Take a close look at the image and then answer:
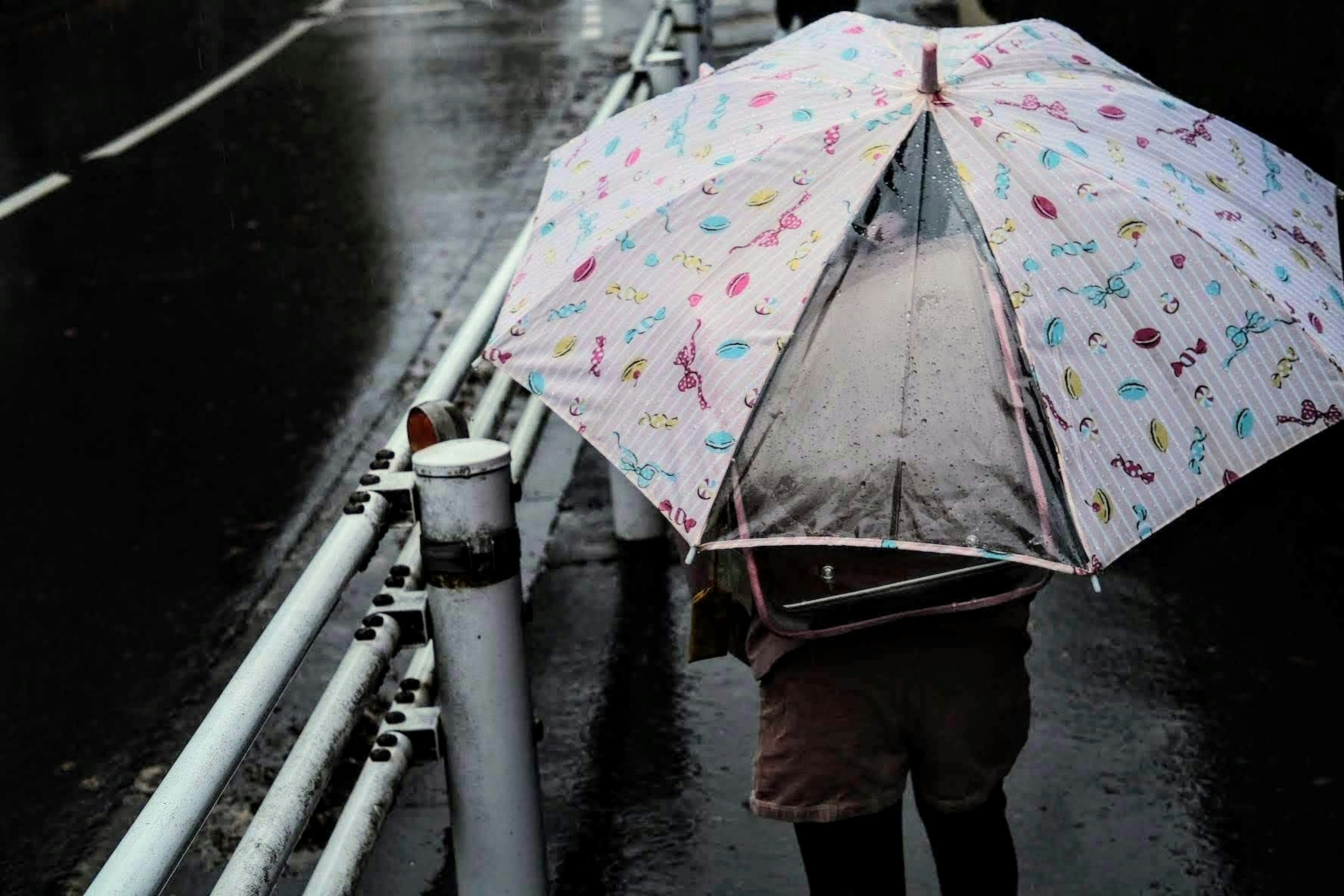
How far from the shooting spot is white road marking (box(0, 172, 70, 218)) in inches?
428

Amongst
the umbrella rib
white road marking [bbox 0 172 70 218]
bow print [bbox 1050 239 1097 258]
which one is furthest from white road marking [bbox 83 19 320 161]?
bow print [bbox 1050 239 1097 258]

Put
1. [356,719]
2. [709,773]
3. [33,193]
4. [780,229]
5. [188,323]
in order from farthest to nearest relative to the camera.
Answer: [33,193]
[188,323]
[709,773]
[356,719]
[780,229]

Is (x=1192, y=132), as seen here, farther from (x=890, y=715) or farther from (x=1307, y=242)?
(x=890, y=715)

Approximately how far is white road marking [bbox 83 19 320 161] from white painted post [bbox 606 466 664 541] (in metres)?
7.62

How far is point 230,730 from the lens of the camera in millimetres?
2465

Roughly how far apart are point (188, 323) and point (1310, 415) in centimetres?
673

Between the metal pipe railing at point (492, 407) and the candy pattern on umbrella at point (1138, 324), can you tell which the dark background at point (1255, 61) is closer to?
the metal pipe railing at point (492, 407)

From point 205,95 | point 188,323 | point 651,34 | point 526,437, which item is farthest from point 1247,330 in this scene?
point 205,95

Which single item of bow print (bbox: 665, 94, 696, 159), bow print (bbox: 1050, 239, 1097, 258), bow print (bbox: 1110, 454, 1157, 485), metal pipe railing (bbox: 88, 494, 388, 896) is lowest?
metal pipe railing (bbox: 88, 494, 388, 896)

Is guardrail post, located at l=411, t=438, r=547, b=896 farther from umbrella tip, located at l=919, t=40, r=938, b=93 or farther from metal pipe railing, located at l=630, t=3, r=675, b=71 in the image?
metal pipe railing, located at l=630, t=3, r=675, b=71

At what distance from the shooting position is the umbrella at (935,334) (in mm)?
2523

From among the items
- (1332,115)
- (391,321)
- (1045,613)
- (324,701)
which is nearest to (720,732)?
(1045,613)

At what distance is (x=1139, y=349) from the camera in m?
2.60

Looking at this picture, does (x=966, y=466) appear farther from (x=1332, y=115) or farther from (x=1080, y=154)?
(x=1332, y=115)
